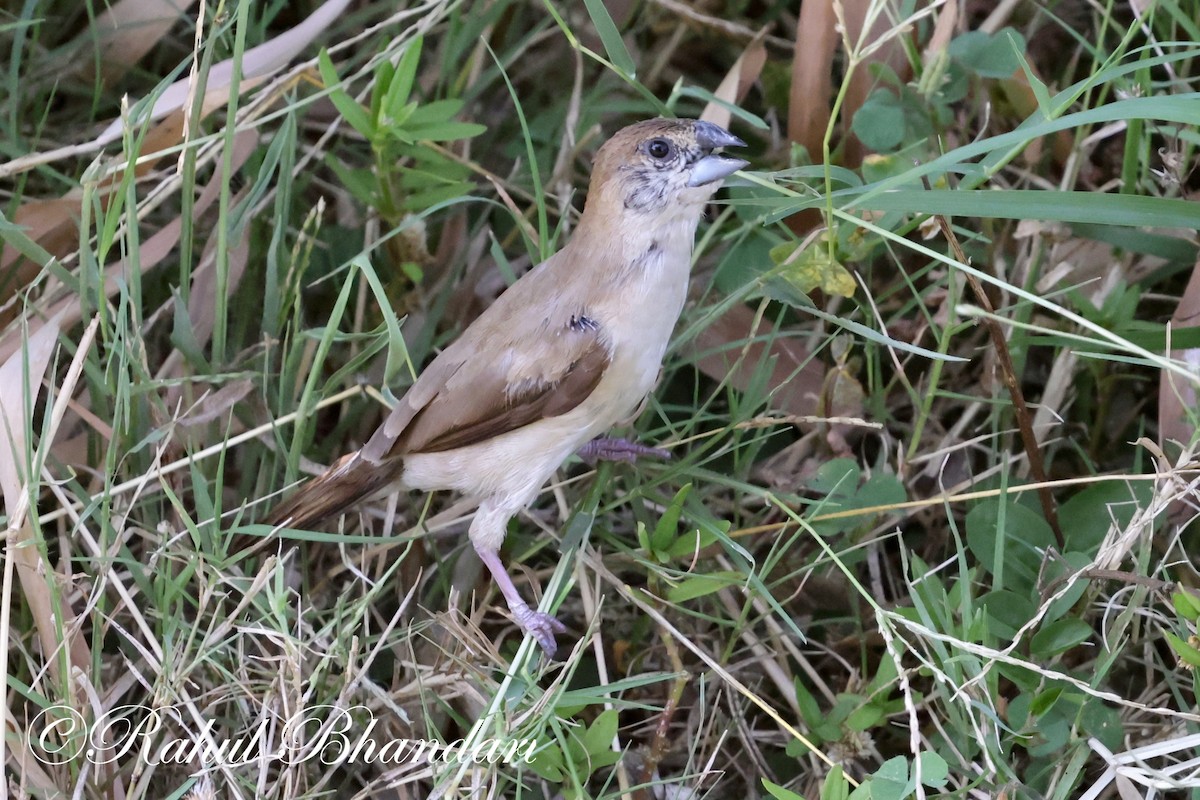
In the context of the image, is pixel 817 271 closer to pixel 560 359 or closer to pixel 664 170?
pixel 664 170

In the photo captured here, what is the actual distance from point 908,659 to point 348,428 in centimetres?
133

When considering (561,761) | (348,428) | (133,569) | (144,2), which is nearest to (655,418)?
(348,428)

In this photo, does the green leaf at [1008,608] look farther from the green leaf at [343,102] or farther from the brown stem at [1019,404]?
the green leaf at [343,102]

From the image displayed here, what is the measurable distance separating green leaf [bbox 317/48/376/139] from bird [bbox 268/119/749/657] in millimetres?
474

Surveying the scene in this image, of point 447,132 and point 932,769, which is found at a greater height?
point 447,132

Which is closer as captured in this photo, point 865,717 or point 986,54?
point 865,717

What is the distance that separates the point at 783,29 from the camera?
327 cm

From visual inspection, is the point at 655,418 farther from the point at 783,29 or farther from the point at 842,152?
the point at 783,29

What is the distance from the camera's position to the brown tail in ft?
7.57

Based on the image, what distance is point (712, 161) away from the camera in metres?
2.20

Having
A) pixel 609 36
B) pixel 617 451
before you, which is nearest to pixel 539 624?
pixel 617 451

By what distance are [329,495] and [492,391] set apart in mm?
389

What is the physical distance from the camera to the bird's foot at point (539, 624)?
7.14 ft
